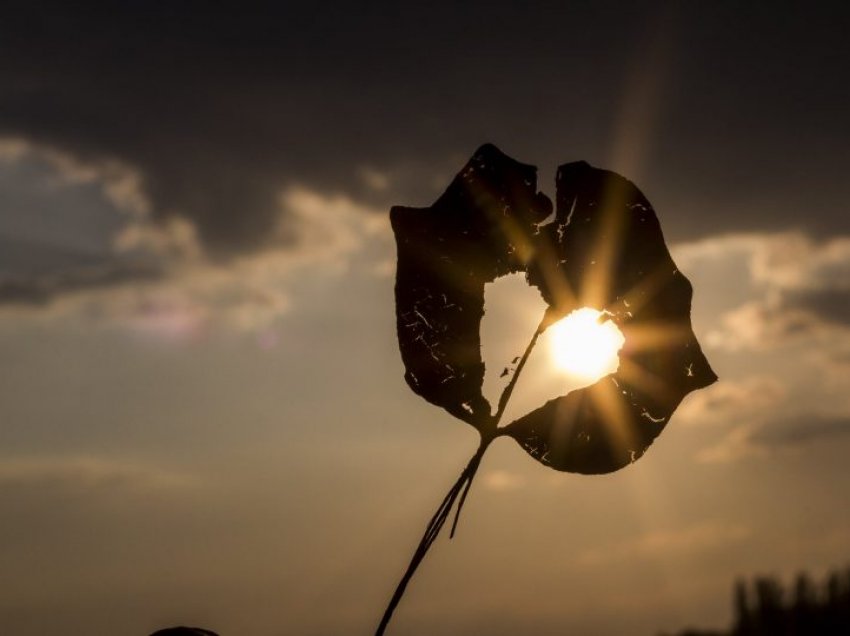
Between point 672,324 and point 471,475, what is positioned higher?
point 672,324

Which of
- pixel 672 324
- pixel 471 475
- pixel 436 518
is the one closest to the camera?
pixel 436 518

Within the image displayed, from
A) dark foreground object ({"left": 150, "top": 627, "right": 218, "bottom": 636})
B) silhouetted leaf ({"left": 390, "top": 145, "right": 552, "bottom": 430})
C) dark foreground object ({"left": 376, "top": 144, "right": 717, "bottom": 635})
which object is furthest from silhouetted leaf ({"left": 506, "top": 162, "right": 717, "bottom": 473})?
dark foreground object ({"left": 150, "top": 627, "right": 218, "bottom": 636})

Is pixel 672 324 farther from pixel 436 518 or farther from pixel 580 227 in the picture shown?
pixel 436 518

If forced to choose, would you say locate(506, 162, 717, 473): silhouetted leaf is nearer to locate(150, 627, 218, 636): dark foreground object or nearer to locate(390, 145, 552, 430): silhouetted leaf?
locate(390, 145, 552, 430): silhouetted leaf

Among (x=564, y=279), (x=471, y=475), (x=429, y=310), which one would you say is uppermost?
(x=564, y=279)

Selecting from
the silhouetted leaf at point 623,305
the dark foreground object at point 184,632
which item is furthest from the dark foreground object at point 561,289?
the dark foreground object at point 184,632

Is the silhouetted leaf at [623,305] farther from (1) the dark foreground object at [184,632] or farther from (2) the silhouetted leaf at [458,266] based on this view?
(1) the dark foreground object at [184,632]

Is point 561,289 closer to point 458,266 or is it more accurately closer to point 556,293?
point 556,293

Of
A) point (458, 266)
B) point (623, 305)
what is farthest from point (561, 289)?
point (458, 266)

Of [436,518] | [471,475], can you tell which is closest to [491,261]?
[471,475]
